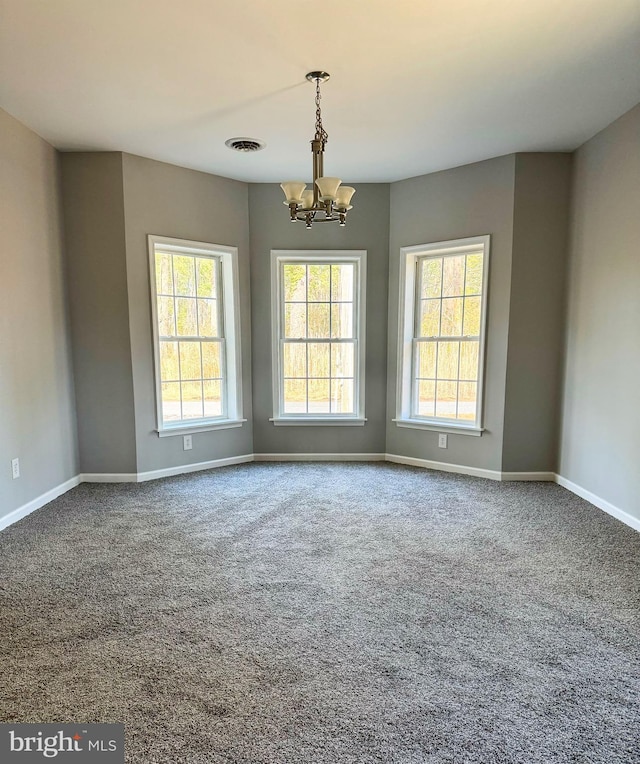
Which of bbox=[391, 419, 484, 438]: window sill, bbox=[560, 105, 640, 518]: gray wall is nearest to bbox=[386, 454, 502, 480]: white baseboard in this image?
bbox=[391, 419, 484, 438]: window sill

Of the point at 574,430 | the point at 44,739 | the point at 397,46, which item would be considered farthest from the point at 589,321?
the point at 44,739

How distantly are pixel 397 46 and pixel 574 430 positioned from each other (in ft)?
10.4

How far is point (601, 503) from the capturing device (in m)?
Answer: 3.40

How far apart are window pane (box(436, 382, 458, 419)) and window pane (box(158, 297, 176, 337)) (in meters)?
2.69

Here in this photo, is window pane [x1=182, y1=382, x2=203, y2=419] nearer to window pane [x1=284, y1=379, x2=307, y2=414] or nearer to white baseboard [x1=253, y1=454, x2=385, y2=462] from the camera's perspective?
white baseboard [x1=253, y1=454, x2=385, y2=462]

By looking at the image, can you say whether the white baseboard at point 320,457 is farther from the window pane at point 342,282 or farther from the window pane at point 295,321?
the window pane at point 342,282

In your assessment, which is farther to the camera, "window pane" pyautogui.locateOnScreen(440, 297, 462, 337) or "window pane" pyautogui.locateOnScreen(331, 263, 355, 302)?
"window pane" pyautogui.locateOnScreen(331, 263, 355, 302)

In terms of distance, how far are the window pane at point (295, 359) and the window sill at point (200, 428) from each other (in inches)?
28.4

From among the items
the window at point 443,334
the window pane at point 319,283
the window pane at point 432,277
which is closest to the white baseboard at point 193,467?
the window at point 443,334

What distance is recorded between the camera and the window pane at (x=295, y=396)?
186 inches

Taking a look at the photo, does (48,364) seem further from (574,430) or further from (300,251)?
(574,430)

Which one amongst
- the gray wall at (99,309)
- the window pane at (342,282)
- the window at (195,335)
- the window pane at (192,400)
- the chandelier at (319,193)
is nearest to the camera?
the chandelier at (319,193)

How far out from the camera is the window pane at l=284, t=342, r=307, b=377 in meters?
4.66

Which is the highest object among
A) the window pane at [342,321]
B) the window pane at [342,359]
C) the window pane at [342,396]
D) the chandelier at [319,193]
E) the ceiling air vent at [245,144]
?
the ceiling air vent at [245,144]
